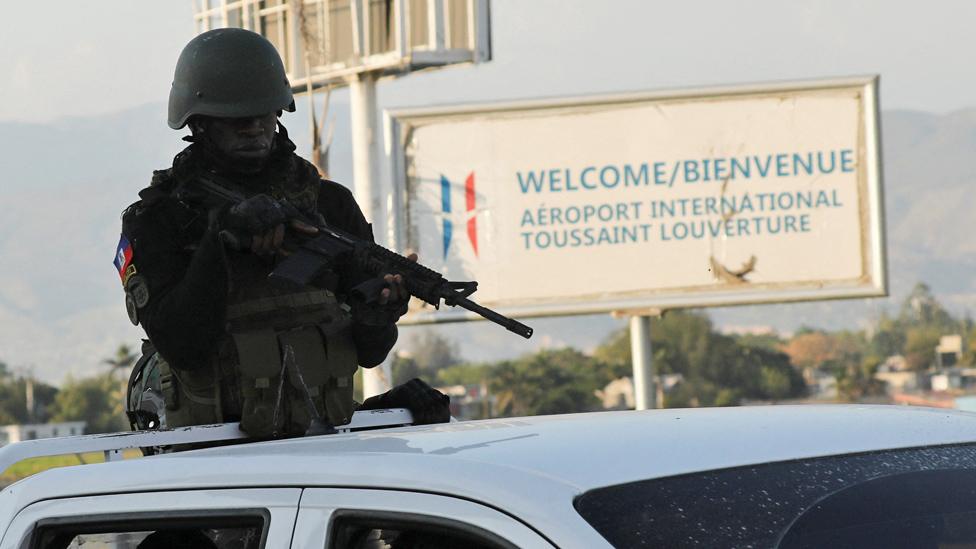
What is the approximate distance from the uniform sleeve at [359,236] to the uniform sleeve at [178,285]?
0.37m

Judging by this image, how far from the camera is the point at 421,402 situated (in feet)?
14.3

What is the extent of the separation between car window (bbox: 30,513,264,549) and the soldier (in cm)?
98

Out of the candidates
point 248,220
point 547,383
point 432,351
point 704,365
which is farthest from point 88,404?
point 248,220

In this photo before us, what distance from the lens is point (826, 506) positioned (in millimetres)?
2641

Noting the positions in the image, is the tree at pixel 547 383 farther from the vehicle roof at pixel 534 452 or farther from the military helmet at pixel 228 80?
the vehicle roof at pixel 534 452

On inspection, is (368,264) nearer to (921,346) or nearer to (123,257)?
(123,257)

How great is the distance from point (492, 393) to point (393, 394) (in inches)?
5112

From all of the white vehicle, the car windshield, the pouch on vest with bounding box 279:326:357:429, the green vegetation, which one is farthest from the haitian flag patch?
the green vegetation

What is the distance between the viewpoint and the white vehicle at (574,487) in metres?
2.54

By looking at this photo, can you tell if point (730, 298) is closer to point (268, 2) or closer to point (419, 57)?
point (419, 57)

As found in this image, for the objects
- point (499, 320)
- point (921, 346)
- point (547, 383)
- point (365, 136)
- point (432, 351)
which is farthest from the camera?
point (432, 351)

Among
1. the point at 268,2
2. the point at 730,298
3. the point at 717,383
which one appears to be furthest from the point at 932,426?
the point at 717,383

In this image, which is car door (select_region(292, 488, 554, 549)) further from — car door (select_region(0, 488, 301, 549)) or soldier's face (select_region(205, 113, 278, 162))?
soldier's face (select_region(205, 113, 278, 162))

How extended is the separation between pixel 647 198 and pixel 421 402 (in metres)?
21.5
